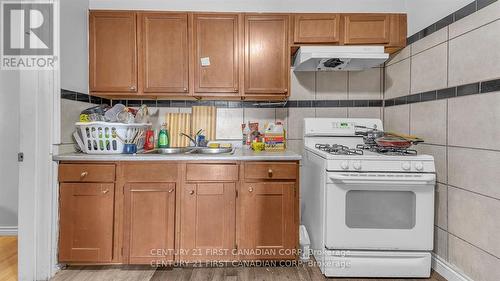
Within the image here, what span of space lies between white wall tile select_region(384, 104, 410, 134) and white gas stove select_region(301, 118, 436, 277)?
0.55 meters

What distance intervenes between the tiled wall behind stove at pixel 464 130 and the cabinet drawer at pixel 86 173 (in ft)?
7.67

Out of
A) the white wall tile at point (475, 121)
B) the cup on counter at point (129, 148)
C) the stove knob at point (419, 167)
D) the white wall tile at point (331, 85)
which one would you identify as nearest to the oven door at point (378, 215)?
the stove knob at point (419, 167)

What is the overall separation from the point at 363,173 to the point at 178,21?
1.90 metres

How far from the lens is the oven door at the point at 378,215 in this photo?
5.78 feet

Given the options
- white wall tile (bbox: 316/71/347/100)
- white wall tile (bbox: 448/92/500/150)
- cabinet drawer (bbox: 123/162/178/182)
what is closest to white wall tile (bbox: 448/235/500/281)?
white wall tile (bbox: 448/92/500/150)

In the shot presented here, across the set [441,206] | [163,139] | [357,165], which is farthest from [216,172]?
[441,206]

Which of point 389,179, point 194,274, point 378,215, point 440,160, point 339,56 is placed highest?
point 339,56

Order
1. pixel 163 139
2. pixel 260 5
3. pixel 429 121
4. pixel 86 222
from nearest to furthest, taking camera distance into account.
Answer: pixel 86 222 → pixel 429 121 → pixel 260 5 → pixel 163 139

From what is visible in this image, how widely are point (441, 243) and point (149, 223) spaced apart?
2.09 metres

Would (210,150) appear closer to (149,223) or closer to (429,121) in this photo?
(149,223)

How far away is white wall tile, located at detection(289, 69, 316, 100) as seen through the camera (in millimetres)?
2596

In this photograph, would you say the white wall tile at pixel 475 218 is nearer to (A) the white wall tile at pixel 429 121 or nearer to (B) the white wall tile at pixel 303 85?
(A) the white wall tile at pixel 429 121

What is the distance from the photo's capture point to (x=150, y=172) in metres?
1.92

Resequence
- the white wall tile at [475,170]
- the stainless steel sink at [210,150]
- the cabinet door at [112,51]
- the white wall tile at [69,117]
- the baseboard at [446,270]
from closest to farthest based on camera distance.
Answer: the white wall tile at [475,170] → the baseboard at [446,270] → the white wall tile at [69,117] → the cabinet door at [112,51] → the stainless steel sink at [210,150]
